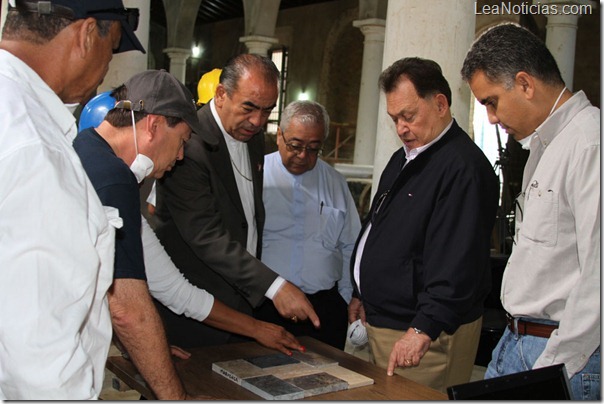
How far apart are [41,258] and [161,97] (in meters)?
1.09

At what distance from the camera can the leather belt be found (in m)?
2.18

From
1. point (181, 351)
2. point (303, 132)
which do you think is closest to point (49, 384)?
point (181, 351)

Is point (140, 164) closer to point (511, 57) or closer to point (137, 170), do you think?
point (137, 170)

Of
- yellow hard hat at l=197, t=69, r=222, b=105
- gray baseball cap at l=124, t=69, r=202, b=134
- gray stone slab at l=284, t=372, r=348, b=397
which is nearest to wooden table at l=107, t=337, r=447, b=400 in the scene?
gray stone slab at l=284, t=372, r=348, b=397

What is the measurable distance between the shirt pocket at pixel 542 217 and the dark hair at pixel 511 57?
36cm

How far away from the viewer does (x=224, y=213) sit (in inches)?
122

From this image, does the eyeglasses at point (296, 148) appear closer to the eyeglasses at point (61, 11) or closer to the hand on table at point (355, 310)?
the hand on table at point (355, 310)

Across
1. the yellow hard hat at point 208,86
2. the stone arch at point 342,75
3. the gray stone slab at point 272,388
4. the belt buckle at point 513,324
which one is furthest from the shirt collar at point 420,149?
the stone arch at point 342,75

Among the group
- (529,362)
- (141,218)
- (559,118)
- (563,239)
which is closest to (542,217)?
(563,239)

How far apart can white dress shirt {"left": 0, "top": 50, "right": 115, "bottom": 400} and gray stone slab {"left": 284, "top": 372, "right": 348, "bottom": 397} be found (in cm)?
94

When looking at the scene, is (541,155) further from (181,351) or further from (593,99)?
(593,99)

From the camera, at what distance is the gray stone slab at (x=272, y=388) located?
2.03m

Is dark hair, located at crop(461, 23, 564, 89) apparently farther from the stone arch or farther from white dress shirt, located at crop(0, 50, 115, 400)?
the stone arch

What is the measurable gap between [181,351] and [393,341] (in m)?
0.79
